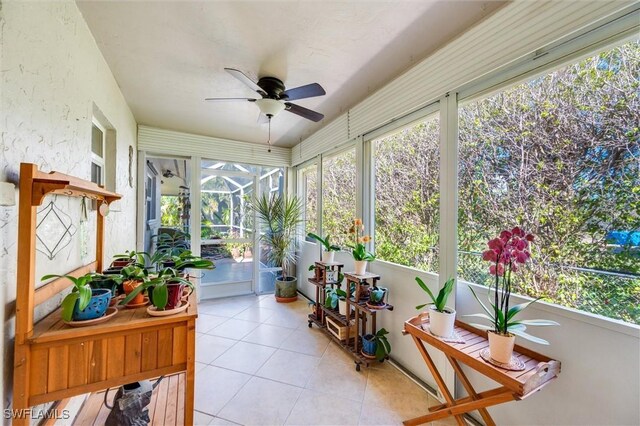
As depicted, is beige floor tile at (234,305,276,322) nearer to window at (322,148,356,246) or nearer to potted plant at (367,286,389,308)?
window at (322,148,356,246)

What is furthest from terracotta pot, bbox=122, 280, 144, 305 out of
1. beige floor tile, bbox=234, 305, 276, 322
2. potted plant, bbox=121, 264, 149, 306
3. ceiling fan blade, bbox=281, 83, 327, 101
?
beige floor tile, bbox=234, 305, 276, 322

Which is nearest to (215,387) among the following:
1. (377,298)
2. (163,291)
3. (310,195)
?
(163,291)

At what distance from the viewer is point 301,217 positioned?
444cm

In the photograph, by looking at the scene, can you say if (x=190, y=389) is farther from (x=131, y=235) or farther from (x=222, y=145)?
(x=222, y=145)

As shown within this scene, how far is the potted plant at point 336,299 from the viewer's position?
267 centimetres

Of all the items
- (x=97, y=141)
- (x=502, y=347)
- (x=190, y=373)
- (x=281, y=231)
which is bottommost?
(x=190, y=373)

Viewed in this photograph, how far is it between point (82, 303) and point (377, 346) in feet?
6.83

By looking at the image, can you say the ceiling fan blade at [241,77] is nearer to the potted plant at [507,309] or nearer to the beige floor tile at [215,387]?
the potted plant at [507,309]

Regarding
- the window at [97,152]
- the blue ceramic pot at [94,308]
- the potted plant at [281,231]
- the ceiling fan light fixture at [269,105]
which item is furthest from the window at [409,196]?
the window at [97,152]

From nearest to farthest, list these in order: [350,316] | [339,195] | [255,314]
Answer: [350,316] → [339,195] → [255,314]

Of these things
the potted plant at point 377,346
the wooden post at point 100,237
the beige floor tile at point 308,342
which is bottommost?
the beige floor tile at point 308,342

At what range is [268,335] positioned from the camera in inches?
115

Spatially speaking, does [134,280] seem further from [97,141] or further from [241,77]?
[97,141]

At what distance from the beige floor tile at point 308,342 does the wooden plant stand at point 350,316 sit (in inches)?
3.2
